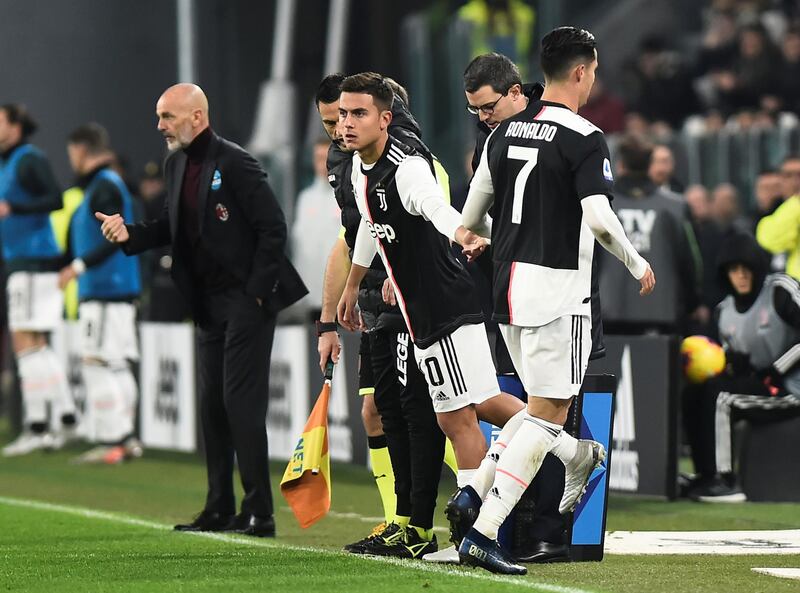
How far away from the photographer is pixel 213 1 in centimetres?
2348

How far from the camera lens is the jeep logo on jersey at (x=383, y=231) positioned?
748cm

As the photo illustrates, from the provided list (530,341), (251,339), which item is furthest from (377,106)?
(251,339)

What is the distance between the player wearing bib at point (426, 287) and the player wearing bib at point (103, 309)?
5.89 m

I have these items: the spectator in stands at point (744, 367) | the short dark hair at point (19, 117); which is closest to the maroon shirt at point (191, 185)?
the spectator in stands at point (744, 367)

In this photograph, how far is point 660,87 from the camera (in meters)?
18.8

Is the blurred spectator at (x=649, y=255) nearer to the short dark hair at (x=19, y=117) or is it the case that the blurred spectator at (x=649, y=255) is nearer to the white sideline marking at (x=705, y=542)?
Answer: the white sideline marking at (x=705, y=542)

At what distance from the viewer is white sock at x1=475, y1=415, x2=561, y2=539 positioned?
7070 mm

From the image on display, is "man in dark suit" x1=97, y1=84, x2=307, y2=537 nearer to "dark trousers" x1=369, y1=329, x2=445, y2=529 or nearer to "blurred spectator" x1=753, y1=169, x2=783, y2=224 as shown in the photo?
"dark trousers" x1=369, y1=329, x2=445, y2=529

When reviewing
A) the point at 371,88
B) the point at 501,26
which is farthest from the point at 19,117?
the point at 371,88

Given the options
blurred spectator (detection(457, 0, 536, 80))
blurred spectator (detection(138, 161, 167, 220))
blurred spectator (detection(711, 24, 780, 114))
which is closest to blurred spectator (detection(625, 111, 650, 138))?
blurred spectator (detection(711, 24, 780, 114))

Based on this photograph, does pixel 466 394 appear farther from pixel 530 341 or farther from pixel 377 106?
pixel 377 106

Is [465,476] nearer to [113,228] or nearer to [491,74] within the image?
[491,74]

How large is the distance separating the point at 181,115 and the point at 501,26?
1002 centimetres

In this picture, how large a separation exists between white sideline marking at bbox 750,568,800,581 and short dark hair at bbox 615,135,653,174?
507cm
